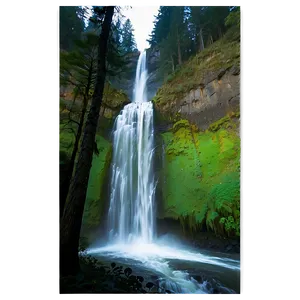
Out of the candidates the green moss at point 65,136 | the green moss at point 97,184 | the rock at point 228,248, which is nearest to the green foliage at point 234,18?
the green moss at point 97,184

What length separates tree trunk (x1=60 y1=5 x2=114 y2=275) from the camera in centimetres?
233

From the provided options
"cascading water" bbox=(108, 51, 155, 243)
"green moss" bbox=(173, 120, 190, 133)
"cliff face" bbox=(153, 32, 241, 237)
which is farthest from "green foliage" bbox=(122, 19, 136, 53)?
"green moss" bbox=(173, 120, 190, 133)

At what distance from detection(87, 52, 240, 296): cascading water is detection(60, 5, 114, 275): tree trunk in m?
0.21

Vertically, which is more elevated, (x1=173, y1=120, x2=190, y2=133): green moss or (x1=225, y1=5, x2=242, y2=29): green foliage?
(x1=225, y1=5, x2=242, y2=29): green foliage

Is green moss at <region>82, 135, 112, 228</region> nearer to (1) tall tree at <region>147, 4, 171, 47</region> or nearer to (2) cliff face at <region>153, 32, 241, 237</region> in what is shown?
(2) cliff face at <region>153, 32, 241, 237</region>

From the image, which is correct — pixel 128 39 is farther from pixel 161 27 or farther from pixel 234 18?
pixel 234 18

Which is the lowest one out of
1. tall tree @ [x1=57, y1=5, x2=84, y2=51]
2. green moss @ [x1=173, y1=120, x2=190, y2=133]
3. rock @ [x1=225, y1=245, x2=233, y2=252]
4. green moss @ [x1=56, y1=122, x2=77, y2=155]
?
rock @ [x1=225, y1=245, x2=233, y2=252]

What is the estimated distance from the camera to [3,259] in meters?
2.01

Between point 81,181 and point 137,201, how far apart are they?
0.62 m

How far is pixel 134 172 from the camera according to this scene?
279 cm

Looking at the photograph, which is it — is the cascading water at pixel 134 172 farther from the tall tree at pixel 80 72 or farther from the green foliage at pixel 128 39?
the tall tree at pixel 80 72

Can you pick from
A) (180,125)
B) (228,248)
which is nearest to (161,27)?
(180,125)
